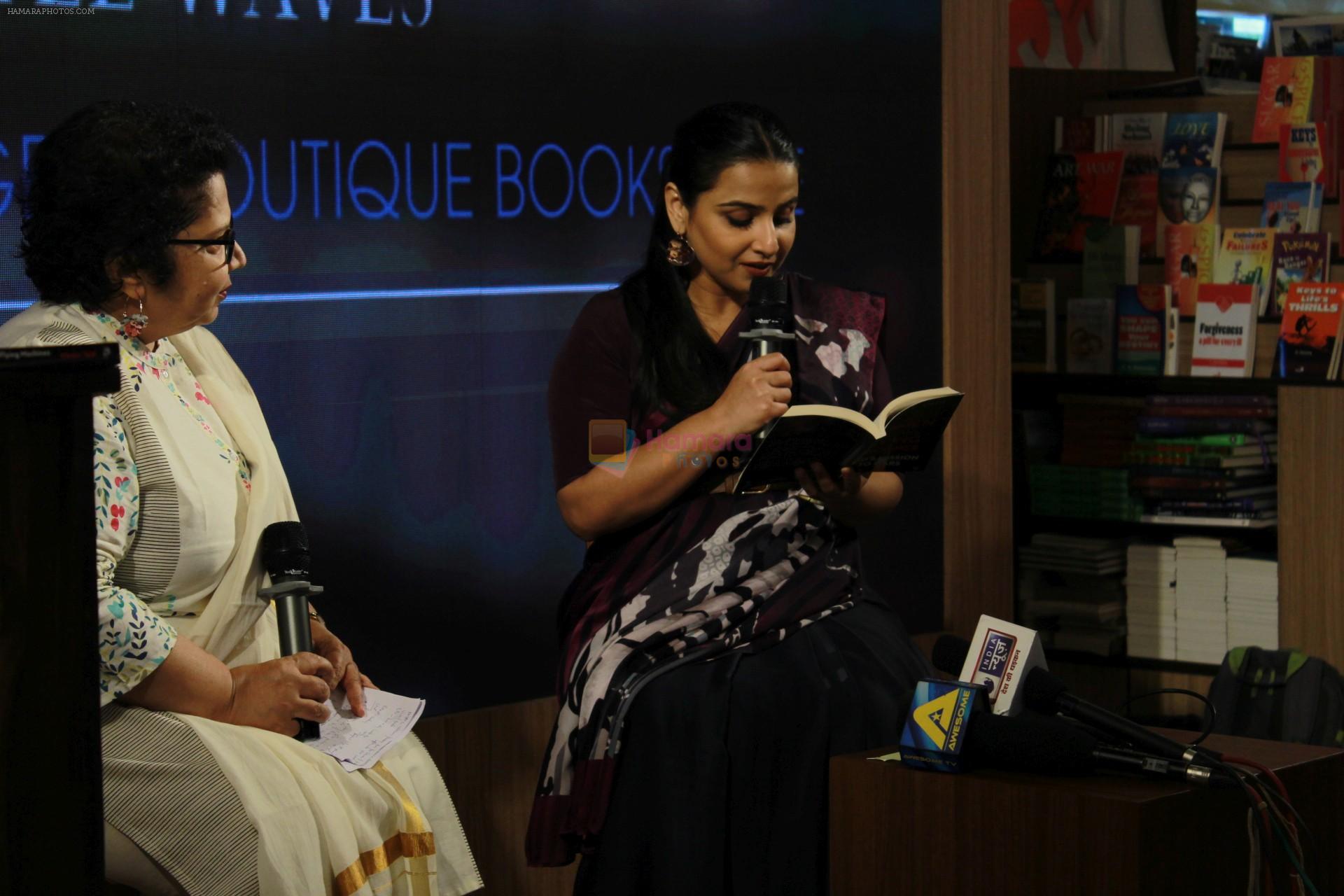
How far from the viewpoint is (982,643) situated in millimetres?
1971

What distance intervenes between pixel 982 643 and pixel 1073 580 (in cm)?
284

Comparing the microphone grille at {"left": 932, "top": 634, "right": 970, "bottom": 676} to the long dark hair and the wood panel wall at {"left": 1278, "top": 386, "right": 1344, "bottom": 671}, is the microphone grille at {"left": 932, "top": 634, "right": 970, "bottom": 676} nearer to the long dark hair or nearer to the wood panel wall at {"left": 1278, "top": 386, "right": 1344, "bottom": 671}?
the long dark hair

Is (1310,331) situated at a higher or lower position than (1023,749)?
higher

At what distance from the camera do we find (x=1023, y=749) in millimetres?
1826

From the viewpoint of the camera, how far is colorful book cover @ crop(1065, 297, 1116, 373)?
4.66m

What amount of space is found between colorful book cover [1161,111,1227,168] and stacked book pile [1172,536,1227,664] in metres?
1.11

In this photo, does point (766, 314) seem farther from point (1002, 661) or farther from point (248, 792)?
point (248, 792)

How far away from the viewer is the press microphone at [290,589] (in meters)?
2.23

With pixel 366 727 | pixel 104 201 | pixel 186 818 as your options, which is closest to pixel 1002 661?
pixel 366 727

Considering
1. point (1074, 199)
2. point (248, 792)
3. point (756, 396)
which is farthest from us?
point (1074, 199)

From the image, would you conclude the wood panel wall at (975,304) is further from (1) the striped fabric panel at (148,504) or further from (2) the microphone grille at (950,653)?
(1) the striped fabric panel at (148,504)

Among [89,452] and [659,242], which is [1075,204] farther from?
[89,452]

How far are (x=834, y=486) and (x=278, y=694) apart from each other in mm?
955

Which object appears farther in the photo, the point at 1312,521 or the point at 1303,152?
the point at 1303,152
